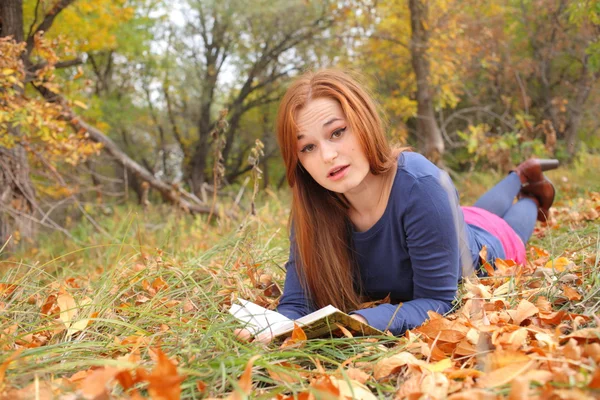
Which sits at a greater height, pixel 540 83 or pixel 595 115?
pixel 540 83

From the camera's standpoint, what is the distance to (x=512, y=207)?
11.0 feet

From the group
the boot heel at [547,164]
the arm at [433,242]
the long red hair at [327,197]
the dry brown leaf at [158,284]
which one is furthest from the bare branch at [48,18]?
the boot heel at [547,164]

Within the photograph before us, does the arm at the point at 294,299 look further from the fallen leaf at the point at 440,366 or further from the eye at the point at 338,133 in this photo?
the fallen leaf at the point at 440,366

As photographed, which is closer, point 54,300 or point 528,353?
point 528,353

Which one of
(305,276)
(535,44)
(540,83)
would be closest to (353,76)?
(305,276)

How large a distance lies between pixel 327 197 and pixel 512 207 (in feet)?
5.57

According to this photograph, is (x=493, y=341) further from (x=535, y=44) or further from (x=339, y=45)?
(x=535, y=44)

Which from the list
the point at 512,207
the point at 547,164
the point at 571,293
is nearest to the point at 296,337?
the point at 571,293

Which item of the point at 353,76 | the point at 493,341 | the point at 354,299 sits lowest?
the point at 354,299

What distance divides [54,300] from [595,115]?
32.4 ft

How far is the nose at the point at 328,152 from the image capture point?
1.86 m

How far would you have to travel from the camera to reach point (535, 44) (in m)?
8.43

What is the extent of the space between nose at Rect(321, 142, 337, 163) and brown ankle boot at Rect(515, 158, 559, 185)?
2.11m

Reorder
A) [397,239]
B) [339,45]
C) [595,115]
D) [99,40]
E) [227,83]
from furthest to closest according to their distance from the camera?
[227,83]
[595,115]
[339,45]
[99,40]
[397,239]
